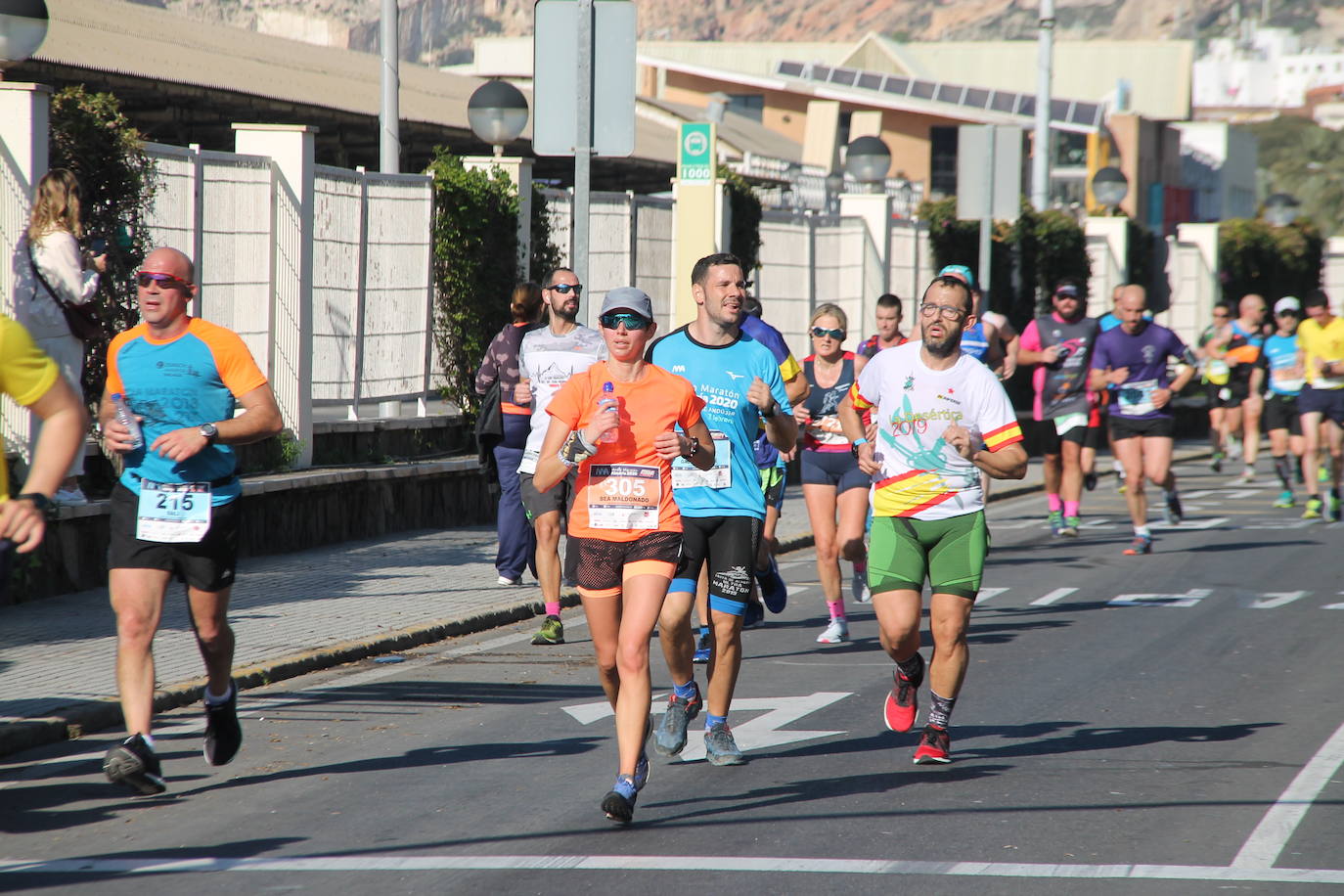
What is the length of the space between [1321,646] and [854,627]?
2.71 m

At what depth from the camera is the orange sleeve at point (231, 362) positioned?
23.2ft

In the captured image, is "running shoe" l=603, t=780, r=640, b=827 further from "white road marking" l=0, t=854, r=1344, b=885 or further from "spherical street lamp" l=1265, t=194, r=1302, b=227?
"spherical street lamp" l=1265, t=194, r=1302, b=227

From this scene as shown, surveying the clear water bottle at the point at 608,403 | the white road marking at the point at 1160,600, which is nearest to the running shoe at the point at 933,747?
the clear water bottle at the point at 608,403

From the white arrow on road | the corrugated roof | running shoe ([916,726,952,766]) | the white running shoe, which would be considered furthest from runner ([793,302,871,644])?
the corrugated roof

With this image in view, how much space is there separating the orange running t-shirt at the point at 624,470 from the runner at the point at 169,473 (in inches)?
47.9

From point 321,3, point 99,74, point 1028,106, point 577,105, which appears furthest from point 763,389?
point 321,3

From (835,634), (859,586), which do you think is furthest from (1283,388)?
(835,634)

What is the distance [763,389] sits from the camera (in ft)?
25.2

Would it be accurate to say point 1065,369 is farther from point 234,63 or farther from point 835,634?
point 234,63

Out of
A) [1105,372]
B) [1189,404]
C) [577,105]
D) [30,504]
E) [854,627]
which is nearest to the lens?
[30,504]

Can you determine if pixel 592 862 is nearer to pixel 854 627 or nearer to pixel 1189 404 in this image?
pixel 854 627

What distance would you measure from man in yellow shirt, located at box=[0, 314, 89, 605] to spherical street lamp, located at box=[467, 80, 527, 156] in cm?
1224

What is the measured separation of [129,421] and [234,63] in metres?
20.8

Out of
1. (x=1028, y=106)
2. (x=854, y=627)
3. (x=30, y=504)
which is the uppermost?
(x=1028, y=106)
